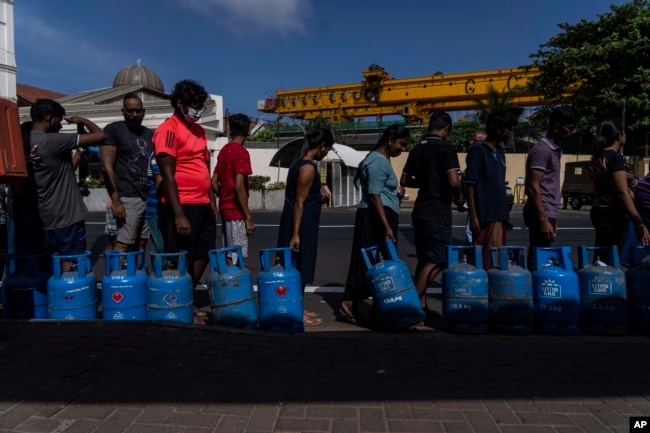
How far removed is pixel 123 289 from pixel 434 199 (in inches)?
103

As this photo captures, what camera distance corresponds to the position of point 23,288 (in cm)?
452

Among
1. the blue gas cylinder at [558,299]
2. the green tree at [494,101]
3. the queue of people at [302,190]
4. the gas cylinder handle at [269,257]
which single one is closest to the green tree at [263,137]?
the green tree at [494,101]

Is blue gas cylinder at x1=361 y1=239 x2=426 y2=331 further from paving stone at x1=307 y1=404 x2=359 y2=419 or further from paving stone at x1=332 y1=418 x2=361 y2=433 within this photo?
paving stone at x1=332 y1=418 x2=361 y2=433

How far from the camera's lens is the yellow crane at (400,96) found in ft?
117

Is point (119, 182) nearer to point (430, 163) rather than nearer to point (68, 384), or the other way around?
point (68, 384)

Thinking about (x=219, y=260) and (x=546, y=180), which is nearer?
(x=219, y=260)

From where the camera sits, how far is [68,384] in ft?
10.7

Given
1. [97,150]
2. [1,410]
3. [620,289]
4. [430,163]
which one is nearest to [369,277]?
[430,163]

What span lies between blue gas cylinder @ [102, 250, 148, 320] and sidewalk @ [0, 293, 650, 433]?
0.17 m

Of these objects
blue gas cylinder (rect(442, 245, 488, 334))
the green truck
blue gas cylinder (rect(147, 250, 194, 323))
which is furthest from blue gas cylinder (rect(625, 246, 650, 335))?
the green truck

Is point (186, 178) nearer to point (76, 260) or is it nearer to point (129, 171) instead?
point (129, 171)

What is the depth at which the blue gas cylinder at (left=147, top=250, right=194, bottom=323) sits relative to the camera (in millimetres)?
4289

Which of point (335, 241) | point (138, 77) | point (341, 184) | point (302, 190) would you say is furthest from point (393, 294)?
point (138, 77)

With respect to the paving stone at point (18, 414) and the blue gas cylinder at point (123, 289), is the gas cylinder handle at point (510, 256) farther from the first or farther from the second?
the paving stone at point (18, 414)
